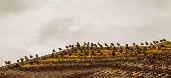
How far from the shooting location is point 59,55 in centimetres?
10050

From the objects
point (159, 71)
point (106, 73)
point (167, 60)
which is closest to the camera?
point (159, 71)

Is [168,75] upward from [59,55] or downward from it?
downward

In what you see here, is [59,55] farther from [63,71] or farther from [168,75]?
[168,75]

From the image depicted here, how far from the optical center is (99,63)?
77625 millimetres

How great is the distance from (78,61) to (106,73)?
63.4 ft

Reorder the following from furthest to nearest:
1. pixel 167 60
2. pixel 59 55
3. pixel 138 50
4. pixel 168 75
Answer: pixel 59 55, pixel 138 50, pixel 167 60, pixel 168 75

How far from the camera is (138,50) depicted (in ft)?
295

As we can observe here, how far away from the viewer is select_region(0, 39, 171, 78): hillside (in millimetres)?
64812

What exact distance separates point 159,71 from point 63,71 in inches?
817

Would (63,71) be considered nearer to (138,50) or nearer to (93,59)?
(93,59)

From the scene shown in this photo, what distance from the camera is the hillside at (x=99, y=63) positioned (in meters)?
64.8

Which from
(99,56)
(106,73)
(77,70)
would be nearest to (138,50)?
(99,56)

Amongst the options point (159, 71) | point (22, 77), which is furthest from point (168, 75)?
point (22, 77)

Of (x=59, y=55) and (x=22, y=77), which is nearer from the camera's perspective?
(x=22, y=77)
